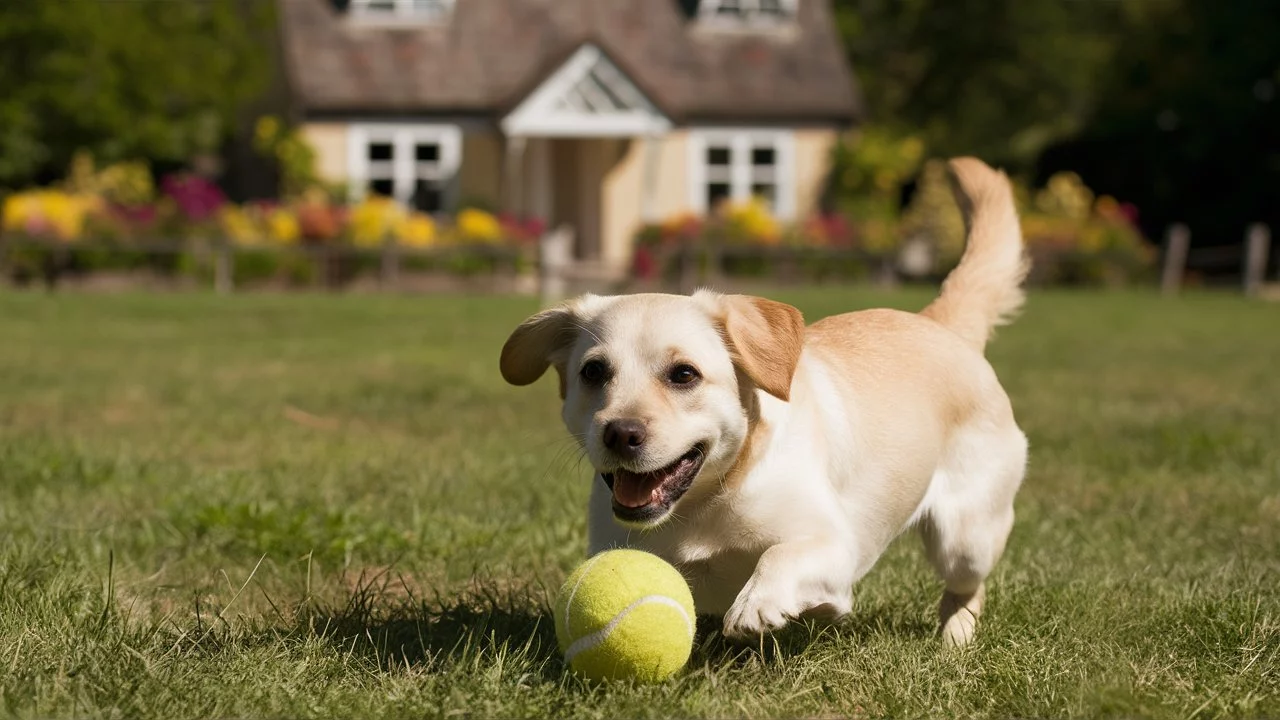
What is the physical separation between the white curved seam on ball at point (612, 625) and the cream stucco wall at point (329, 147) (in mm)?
25834

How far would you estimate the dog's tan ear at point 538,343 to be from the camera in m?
4.40

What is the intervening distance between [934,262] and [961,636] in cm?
2506

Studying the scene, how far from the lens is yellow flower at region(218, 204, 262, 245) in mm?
23578

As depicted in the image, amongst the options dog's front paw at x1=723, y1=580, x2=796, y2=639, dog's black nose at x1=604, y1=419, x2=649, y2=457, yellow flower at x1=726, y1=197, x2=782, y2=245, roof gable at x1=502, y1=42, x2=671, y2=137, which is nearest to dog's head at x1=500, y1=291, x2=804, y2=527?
dog's black nose at x1=604, y1=419, x2=649, y2=457

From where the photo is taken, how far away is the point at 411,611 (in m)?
4.43

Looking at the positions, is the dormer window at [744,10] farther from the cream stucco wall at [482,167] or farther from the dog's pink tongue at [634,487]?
the dog's pink tongue at [634,487]

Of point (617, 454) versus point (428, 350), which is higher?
point (617, 454)

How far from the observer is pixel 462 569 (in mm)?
5137

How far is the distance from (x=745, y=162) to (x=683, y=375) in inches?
1073

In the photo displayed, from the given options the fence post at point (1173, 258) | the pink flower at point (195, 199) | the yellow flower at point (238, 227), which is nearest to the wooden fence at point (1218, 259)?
the fence post at point (1173, 258)

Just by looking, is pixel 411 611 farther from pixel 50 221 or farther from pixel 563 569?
pixel 50 221

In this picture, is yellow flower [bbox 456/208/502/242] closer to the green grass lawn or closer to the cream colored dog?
the green grass lawn

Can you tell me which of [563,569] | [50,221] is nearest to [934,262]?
[50,221]

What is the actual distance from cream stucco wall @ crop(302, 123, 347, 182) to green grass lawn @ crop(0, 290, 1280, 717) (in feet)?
58.9
